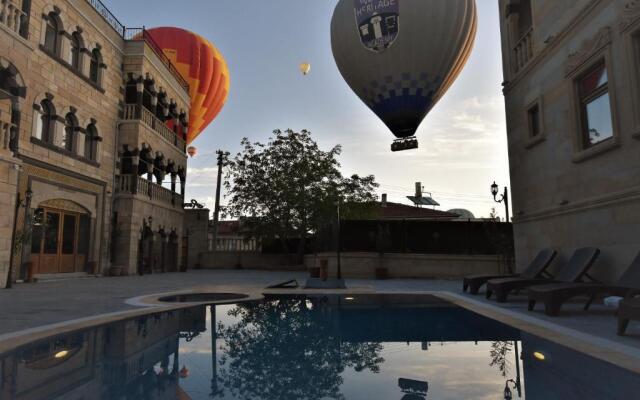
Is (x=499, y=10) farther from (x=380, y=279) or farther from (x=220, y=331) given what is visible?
(x=220, y=331)

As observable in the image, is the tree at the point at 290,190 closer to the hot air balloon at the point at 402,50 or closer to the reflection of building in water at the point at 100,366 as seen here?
the hot air balloon at the point at 402,50

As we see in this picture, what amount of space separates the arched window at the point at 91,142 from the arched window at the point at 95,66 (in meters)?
2.23

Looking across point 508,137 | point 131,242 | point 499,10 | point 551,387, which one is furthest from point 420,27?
point 131,242

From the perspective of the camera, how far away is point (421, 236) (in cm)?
1930

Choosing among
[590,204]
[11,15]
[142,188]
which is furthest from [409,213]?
[11,15]

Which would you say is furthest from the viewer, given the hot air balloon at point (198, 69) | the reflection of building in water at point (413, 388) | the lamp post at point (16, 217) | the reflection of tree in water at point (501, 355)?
the hot air balloon at point (198, 69)

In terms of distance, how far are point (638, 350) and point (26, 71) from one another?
18228 mm

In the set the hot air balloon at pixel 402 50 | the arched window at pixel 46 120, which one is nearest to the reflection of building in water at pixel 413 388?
the hot air balloon at pixel 402 50

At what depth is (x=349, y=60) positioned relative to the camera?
16469 millimetres

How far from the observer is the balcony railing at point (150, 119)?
70.7ft

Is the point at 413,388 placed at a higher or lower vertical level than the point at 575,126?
lower

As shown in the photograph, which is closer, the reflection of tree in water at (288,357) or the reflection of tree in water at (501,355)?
the reflection of tree in water at (288,357)

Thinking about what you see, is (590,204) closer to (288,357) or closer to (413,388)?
(413,388)

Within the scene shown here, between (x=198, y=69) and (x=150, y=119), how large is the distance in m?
7.17
